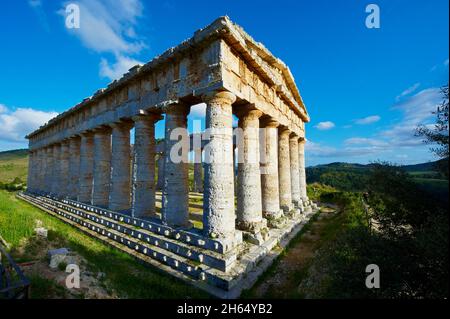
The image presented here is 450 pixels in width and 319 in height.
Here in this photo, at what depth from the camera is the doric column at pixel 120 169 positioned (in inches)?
506

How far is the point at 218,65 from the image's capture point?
802cm

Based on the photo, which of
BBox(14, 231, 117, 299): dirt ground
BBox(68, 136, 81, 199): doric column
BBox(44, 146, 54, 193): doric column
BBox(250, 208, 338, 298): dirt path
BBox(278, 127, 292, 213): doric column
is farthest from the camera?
BBox(44, 146, 54, 193): doric column

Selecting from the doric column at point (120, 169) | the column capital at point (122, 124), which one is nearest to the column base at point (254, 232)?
the doric column at point (120, 169)

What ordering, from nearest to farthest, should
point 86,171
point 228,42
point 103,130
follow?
point 228,42
point 103,130
point 86,171

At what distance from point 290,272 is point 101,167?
12.4 meters

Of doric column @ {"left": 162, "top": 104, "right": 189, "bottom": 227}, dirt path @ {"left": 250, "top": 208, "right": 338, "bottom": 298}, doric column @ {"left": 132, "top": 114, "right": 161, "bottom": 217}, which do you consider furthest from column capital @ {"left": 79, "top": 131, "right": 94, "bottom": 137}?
dirt path @ {"left": 250, "top": 208, "right": 338, "bottom": 298}

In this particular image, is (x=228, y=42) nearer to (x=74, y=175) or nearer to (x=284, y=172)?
(x=284, y=172)

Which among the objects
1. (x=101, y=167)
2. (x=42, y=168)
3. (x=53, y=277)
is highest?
(x=42, y=168)

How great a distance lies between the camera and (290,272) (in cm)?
837

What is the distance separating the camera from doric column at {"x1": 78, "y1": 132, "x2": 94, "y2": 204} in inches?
629

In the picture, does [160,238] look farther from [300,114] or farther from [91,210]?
[300,114]

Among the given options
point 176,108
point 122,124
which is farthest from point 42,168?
point 176,108

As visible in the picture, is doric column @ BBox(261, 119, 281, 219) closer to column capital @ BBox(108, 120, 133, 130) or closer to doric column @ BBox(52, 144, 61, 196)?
column capital @ BBox(108, 120, 133, 130)

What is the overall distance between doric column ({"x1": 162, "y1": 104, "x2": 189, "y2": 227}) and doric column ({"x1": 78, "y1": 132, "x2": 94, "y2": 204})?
9410mm
